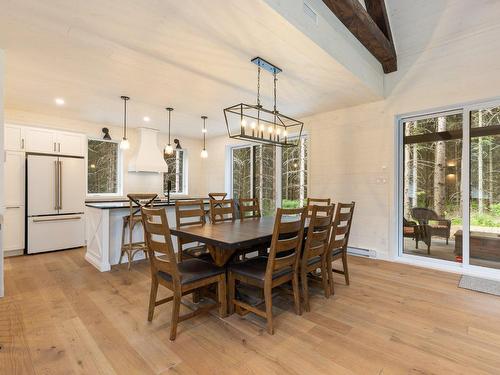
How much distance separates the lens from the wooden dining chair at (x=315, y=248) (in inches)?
95.2

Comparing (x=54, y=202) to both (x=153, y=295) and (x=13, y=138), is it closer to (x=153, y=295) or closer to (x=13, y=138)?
(x=13, y=138)

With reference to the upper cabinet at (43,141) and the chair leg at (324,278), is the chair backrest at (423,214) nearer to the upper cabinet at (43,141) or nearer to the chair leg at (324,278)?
the chair leg at (324,278)

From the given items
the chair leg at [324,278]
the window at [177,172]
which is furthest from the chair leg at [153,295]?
the window at [177,172]

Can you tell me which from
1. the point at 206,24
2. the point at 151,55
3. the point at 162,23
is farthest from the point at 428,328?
the point at 151,55

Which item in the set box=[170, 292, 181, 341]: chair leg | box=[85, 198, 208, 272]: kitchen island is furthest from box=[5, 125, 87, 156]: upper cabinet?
box=[170, 292, 181, 341]: chair leg

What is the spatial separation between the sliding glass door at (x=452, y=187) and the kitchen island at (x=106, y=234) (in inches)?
154

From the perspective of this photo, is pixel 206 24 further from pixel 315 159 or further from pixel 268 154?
pixel 268 154

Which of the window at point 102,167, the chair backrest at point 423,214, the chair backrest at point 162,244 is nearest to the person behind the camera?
the chair backrest at point 162,244

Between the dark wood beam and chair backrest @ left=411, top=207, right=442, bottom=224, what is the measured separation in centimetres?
218

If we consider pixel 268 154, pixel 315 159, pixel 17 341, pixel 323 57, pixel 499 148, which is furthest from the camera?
pixel 268 154

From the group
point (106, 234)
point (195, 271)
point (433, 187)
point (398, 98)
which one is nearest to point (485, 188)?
point (433, 187)

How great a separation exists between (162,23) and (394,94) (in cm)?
348

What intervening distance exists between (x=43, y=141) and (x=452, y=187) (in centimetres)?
662

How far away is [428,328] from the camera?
220cm
